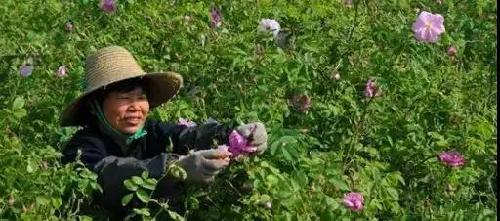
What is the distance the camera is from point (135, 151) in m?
3.08

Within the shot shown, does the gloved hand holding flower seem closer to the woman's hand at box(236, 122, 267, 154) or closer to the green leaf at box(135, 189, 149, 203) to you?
the woman's hand at box(236, 122, 267, 154)

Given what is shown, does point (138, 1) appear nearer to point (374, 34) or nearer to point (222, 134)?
point (374, 34)

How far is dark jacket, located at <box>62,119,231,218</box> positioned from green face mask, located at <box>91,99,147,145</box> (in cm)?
3

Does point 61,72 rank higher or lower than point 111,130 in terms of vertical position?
lower

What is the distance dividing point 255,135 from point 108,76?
0.55 meters

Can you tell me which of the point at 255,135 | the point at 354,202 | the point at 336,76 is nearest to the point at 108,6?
the point at 336,76

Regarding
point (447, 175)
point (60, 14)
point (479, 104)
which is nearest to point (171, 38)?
point (60, 14)

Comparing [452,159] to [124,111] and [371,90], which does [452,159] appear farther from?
[124,111]

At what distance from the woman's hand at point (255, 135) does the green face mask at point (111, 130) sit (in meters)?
0.40

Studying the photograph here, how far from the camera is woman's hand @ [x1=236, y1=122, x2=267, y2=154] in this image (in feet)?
8.84

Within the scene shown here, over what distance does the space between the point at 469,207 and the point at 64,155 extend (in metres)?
1.21

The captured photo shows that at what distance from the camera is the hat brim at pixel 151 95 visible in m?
3.09

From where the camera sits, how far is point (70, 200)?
2633mm

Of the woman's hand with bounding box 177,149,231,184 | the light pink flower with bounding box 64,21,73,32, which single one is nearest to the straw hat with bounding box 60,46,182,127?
the woman's hand with bounding box 177,149,231,184
